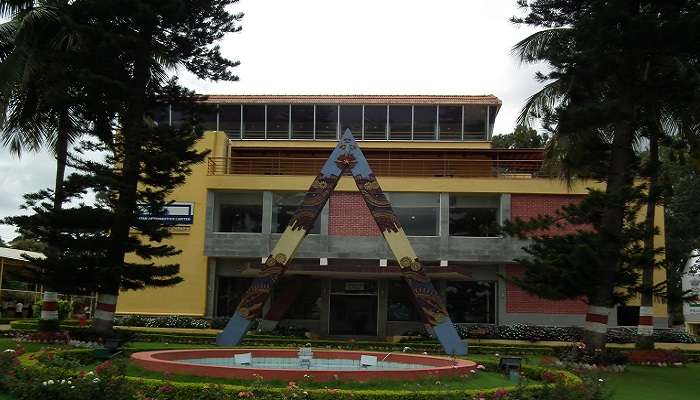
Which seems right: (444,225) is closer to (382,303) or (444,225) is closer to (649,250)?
(382,303)

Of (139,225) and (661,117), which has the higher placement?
(661,117)

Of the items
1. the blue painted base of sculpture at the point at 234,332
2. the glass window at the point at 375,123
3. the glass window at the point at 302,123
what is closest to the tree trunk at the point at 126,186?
the blue painted base of sculpture at the point at 234,332

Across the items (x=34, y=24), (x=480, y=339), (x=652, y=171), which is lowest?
(x=480, y=339)

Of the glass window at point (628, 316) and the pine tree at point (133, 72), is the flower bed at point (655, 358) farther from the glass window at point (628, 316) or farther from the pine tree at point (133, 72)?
the pine tree at point (133, 72)

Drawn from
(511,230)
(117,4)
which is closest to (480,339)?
(511,230)

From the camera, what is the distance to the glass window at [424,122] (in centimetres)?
3183

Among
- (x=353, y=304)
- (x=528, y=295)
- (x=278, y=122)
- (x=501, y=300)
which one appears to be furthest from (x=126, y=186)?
(x=528, y=295)

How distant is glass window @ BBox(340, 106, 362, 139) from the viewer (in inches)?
1265

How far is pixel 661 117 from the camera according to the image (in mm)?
20312

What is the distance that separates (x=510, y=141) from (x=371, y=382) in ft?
A: 112

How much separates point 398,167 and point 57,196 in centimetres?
1519

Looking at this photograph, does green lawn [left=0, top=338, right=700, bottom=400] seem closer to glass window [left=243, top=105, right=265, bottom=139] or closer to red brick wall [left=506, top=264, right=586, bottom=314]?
red brick wall [left=506, top=264, right=586, bottom=314]

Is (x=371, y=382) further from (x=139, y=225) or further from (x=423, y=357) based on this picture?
(x=139, y=225)

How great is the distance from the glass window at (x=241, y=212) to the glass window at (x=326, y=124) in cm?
534
